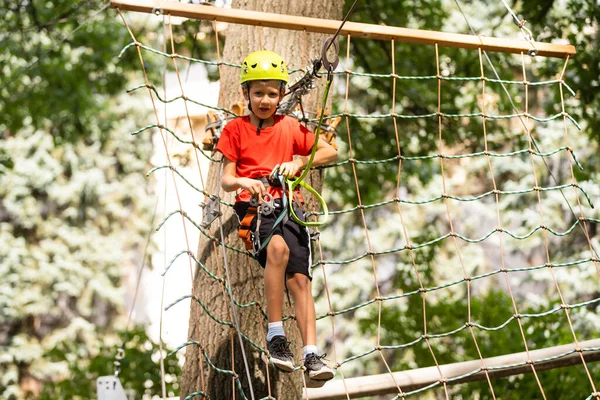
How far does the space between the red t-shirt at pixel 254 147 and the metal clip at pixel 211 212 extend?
0.38 feet

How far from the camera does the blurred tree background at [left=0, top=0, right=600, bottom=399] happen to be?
5.47 metres

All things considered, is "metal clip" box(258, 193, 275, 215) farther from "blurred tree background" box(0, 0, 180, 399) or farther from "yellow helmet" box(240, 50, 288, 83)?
"blurred tree background" box(0, 0, 180, 399)

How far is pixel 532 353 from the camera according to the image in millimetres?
3539

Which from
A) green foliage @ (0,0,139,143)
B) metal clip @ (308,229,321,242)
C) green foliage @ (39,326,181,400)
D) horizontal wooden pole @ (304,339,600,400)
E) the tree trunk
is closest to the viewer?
metal clip @ (308,229,321,242)

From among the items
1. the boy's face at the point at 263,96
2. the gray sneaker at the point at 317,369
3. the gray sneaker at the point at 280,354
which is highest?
the boy's face at the point at 263,96

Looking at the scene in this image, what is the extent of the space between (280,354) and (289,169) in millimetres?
569

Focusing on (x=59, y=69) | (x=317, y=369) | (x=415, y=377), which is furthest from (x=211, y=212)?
(x=59, y=69)

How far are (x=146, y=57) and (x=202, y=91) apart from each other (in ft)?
7.51

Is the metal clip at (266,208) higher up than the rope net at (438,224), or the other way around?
the rope net at (438,224)

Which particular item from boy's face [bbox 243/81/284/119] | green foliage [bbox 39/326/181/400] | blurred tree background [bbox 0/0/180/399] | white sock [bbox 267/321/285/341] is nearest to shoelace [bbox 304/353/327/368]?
white sock [bbox 267/321/285/341]

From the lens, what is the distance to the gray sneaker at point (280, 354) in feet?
8.40

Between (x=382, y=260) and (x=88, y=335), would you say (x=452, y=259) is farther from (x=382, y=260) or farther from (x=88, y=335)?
(x=88, y=335)

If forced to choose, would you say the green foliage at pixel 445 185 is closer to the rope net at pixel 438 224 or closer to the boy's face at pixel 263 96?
the rope net at pixel 438 224

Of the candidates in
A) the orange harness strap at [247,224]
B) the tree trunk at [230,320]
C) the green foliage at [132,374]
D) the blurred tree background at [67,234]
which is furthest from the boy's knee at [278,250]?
the blurred tree background at [67,234]
